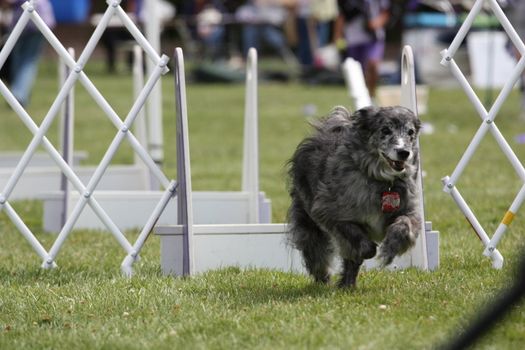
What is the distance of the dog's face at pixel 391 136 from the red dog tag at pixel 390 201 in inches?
3.5

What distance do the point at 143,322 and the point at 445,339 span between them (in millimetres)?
1321

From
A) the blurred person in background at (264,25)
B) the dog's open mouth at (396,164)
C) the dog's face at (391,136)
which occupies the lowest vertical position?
the dog's open mouth at (396,164)

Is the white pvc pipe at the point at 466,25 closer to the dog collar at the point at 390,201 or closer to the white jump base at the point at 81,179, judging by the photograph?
the dog collar at the point at 390,201

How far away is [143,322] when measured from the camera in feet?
16.2

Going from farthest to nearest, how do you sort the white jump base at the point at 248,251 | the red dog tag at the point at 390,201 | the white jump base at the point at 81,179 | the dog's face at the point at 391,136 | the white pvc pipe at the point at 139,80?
the white jump base at the point at 81,179
the white pvc pipe at the point at 139,80
the white jump base at the point at 248,251
the red dog tag at the point at 390,201
the dog's face at the point at 391,136

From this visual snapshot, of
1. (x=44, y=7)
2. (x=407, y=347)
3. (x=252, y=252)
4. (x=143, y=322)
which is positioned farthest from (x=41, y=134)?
(x=44, y=7)

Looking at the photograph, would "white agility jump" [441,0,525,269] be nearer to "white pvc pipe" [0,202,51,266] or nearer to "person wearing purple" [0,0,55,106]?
"white pvc pipe" [0,202,51,266]

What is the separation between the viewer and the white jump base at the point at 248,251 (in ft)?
20.4

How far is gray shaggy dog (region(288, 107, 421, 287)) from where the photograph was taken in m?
5.27

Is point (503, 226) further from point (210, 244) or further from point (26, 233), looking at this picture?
point (26, 233)

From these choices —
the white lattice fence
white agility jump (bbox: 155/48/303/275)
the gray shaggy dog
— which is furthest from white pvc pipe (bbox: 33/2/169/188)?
the gray shaggy dog

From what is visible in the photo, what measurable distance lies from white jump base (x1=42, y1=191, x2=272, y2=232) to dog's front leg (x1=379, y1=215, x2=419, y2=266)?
263cm

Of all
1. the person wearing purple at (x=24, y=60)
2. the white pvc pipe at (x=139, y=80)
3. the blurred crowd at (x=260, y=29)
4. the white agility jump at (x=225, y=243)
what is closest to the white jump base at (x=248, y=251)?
the white agility jump at (x=225, y=243)

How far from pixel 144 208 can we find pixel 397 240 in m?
3.37
